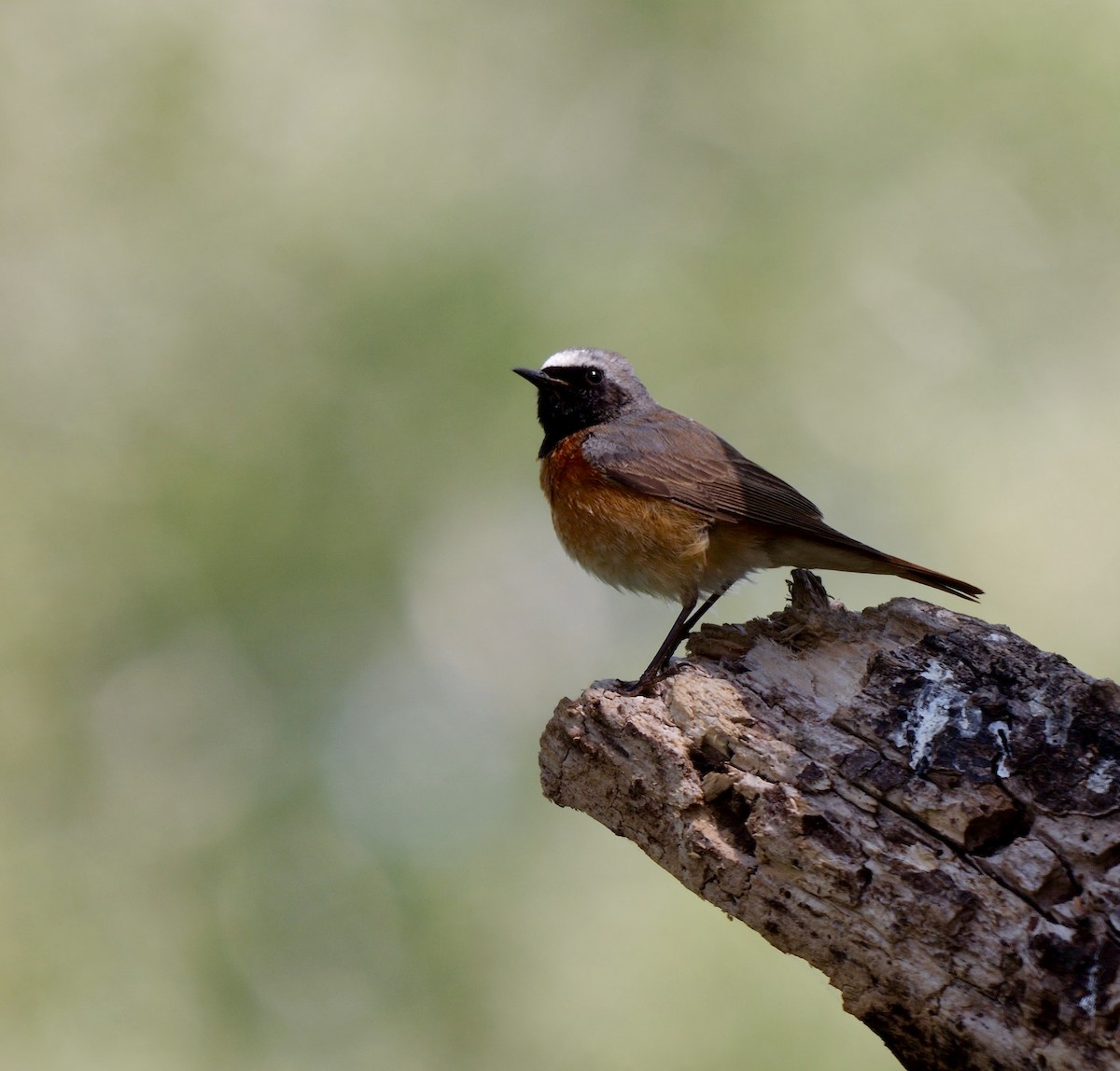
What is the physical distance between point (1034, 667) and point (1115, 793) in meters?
0.53

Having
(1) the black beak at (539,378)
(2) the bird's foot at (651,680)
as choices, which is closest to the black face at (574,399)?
(1) the black beak at (539,378)

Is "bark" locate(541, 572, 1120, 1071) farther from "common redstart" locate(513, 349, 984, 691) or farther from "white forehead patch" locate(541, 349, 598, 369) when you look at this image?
"white forehead patch" locate(541, 349, 598, 369)


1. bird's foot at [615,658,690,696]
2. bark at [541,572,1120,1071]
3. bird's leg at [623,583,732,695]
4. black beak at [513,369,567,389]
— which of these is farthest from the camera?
black beak at [513,369,567,389]

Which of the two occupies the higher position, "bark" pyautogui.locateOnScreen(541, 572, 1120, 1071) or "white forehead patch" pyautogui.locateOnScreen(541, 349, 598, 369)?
"white forehead patch" pyautogui.locateOnScreen(541, 349, 598, 369)

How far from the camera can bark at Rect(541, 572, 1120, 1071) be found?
10.5 ft

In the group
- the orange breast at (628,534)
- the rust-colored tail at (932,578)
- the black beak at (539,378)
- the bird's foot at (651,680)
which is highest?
the black beak at (539,378)

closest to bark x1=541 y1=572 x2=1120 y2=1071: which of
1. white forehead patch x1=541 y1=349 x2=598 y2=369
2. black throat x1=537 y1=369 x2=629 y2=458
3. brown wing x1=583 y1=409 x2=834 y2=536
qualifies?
brown wing x1=583 y1=409 x2=834 y2=536

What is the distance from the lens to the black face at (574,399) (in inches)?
250

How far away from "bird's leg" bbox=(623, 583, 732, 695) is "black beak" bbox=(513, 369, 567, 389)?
4.66ft

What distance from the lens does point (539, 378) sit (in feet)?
20.5

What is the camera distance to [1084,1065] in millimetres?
3051

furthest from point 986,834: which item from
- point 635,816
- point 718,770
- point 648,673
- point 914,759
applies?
point 648,673

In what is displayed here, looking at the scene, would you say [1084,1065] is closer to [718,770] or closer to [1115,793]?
[1115,793]

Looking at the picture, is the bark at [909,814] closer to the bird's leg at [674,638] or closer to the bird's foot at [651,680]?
the bird's foot at [651,680]
